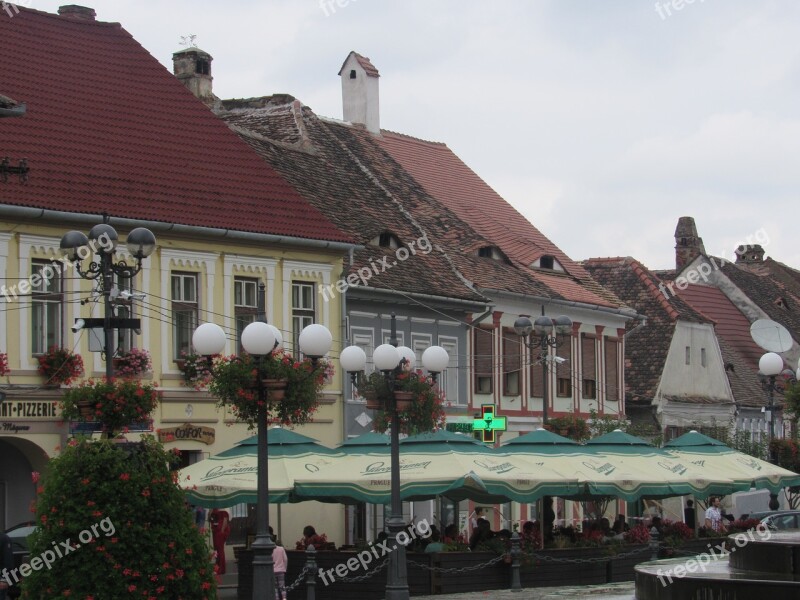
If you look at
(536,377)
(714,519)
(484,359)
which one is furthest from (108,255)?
(536,377)

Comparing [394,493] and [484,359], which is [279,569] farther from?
[484,359]

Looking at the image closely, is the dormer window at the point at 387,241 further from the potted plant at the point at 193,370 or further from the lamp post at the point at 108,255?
the lamp post at the point at 108,255

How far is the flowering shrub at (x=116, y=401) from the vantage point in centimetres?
1892

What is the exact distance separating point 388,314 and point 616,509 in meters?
12.6

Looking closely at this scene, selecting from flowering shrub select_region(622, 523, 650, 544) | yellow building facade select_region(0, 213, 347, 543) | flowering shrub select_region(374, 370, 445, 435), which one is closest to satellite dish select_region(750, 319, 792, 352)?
yellow building facade select_region(0, 213, 347, 543)

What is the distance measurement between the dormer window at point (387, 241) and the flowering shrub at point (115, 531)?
2511cm

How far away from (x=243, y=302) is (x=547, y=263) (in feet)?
53.4

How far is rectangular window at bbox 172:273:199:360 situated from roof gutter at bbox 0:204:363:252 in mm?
952

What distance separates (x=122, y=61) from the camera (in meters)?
37.0

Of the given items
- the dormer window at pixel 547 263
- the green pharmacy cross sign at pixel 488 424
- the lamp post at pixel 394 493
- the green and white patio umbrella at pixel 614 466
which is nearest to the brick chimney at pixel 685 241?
the dormer window at pixel 547 263

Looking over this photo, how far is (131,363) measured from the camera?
3216 cm

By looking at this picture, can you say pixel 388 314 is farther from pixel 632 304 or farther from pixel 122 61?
pixel 632 304

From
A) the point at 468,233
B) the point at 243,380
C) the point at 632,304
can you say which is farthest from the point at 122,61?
the point at 632,304

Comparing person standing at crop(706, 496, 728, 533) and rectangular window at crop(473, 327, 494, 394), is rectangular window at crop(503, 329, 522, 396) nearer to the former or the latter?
rectangular window at crop(473, 327, 494, 394)
